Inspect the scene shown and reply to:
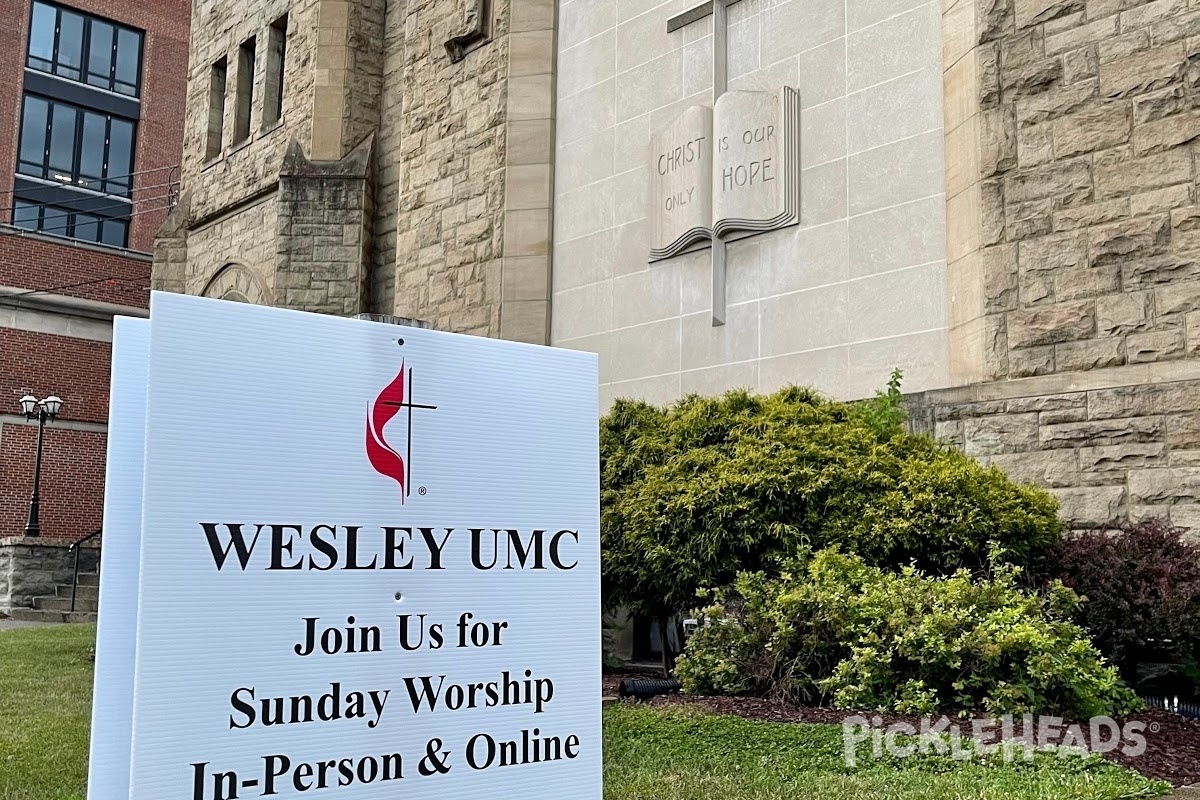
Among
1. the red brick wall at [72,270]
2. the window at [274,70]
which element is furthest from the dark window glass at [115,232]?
the window at [274,70]

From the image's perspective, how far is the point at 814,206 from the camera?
10164mm

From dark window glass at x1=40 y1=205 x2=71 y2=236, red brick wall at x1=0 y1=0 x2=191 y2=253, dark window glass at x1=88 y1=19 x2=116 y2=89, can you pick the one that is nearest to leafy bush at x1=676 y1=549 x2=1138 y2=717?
red brick wall at x1=0 y1=0 x2=191 y2=253

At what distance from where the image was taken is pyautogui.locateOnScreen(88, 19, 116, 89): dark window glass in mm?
33594

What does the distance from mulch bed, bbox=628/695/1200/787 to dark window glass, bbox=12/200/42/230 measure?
3133 centimetres

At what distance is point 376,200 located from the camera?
56.6 ft

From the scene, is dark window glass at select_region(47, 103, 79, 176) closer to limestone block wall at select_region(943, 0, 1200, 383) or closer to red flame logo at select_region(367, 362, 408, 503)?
limestone block wall at select_region(943, 0, 1200, 383)

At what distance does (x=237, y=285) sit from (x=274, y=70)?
12.5ft

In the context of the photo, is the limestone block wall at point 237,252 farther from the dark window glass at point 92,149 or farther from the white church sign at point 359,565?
the white church sign at point 359,565

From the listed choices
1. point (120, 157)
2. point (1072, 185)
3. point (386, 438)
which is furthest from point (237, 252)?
point (120, 157)

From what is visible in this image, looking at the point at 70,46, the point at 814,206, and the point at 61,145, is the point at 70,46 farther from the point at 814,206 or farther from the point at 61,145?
the point at 814,206

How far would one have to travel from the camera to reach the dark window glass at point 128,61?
34.3 m

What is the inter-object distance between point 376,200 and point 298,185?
1236 millimetres

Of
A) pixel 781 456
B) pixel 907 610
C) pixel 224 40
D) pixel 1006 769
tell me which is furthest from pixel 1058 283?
pixel 224 40

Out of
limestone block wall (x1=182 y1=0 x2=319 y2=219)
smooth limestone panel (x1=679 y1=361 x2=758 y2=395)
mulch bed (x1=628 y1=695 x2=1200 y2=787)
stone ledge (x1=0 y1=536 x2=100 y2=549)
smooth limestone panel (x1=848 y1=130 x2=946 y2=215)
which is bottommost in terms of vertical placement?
mulch bed (x1=628 y1=695 x2=1200 y2=787)
